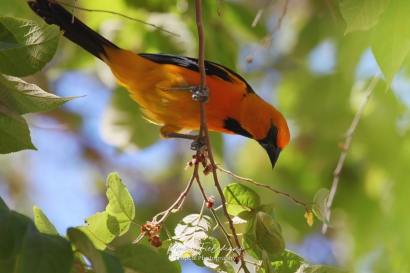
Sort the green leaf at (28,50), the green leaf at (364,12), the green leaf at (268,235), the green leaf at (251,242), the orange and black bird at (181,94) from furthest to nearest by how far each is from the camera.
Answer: the orange and black bird at (181,94), the green leaf at (251,242), the green leaf at (268,235), the green leaf at (364,12), the green leaf at (28,50)

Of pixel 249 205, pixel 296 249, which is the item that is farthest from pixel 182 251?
pixel 296 249

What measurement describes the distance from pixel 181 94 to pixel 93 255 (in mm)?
2876

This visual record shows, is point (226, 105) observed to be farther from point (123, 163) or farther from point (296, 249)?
point (123, 163)

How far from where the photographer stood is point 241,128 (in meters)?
4.82

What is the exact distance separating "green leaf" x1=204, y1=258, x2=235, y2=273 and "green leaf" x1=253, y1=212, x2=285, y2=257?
0.20m

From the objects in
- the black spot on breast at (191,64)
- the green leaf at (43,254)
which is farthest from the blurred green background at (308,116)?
the green leaf at (43,254)

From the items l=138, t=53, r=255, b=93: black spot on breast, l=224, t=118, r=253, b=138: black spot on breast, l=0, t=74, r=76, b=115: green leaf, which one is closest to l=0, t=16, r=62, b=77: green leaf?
l=0, t=74, r=76, b=115: green leaf

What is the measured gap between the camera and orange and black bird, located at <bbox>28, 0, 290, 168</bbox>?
454 cm

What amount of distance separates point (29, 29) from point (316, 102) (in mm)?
3466

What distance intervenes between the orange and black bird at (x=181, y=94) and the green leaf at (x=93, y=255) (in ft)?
8.97

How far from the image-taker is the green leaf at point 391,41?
7.79ft

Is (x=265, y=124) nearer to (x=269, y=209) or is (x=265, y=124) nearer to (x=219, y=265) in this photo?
(x=269, y=209)

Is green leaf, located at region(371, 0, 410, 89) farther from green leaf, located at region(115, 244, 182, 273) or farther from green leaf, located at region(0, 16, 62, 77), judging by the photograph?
green leaf, located at region(0, 16, 62, 77)

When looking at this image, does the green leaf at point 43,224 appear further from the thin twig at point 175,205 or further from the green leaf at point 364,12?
the green leaf at point 364,12
